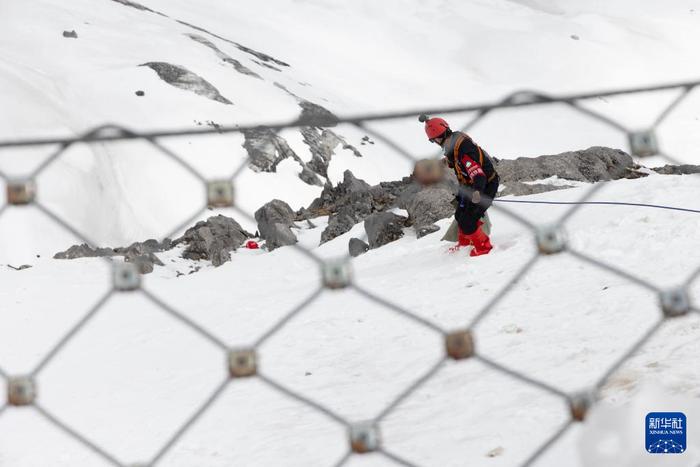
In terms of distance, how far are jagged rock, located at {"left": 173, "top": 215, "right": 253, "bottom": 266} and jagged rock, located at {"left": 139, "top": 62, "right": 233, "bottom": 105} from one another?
17.2 metres

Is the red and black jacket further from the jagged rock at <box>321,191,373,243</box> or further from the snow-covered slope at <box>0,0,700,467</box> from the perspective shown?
the jagged rock at <box>321,191,373,243</box>

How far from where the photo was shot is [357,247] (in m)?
11.8

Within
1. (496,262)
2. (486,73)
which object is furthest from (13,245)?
(486,73)

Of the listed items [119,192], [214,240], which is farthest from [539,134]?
→ [214,240]

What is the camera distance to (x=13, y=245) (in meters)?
19.8

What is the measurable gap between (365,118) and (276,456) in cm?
315

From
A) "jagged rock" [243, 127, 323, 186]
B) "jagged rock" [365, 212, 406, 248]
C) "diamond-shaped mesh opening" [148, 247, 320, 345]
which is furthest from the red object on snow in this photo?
"jagged rock" [243, 127, 323, 186]

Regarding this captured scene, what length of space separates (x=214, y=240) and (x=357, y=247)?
17.5ft

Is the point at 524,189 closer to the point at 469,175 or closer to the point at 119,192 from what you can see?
the point at 469,175

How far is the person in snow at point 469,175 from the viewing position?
809 cm

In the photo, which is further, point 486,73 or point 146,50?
point 486,73

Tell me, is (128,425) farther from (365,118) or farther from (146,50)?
(146,50)

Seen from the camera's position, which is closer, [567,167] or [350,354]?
[350,354]

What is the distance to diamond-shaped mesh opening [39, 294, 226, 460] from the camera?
5926 millimetres
